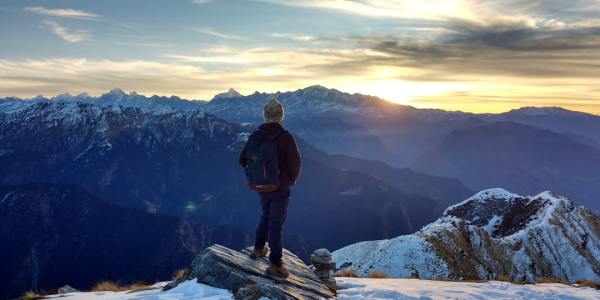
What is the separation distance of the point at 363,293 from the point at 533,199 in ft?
→ 286

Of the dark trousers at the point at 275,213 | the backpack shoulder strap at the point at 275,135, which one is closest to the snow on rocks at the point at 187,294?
the dark trousers at the point at 275,213

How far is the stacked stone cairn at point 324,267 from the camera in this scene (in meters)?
16.5

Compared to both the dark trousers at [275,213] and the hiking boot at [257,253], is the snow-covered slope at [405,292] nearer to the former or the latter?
the dark trousers at [275,213]

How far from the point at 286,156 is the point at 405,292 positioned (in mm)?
6463

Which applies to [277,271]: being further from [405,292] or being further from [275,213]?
[405,292]

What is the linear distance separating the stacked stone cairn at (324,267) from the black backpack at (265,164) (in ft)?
14.9

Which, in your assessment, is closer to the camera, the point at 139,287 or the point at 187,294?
the point at 187,294

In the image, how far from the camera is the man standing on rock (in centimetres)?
1345

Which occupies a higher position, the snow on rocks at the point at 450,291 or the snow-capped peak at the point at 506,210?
the snow on rocks at the point at 450,291

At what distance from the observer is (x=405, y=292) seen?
630 inches

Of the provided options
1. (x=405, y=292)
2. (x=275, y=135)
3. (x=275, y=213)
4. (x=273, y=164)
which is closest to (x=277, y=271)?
(x=275, y=213)

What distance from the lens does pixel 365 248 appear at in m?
110

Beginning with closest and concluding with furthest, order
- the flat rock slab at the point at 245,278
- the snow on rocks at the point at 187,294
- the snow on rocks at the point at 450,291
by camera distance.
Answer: the flat rock slab at the point at 245,278, the snow on rocks at the point at 187,294, the snow on rocks at the point at 450,291

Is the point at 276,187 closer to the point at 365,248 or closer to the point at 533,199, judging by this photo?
the point at 533,199
